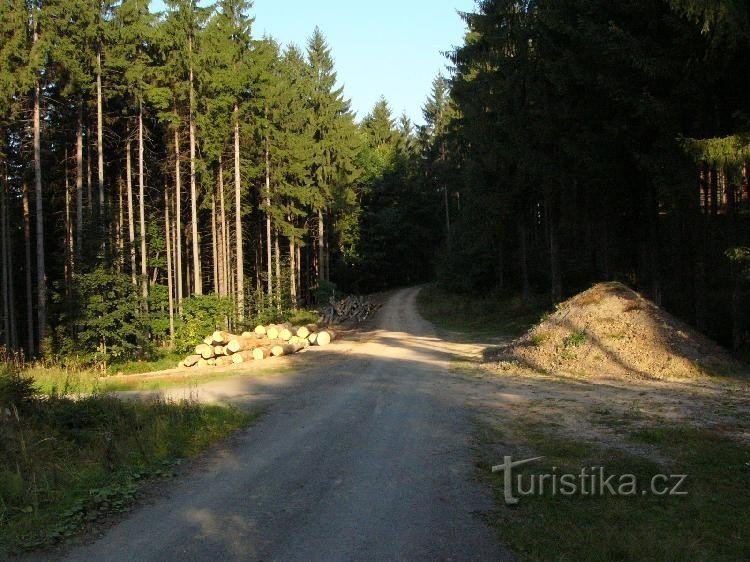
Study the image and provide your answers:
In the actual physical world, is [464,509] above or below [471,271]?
below

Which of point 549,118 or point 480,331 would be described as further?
point 480,331

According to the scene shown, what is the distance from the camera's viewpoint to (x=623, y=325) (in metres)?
14.2

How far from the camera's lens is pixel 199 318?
26.4 m

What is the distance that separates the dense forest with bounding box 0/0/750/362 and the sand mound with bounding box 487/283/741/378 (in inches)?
88.0

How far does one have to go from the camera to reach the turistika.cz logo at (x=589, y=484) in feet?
18.4

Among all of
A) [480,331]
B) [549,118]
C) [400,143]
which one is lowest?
[480,331]

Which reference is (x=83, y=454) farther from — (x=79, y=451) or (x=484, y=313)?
(x=484, y=313)

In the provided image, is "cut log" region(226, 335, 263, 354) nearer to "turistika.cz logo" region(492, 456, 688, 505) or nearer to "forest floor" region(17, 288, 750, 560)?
"forest floor" region(17, 288, 750, 560)

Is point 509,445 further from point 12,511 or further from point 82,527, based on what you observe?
point 12,511

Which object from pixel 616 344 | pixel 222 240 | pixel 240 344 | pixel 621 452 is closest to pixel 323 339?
pixel 240 344

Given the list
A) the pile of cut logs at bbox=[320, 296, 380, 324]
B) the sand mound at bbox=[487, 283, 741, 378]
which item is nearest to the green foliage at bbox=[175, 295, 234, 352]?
the pile of cut logs at bbox=[320, 296, 380, 324]

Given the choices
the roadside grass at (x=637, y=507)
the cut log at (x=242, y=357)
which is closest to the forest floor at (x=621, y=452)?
the roadside grass at (x=637, y=507)

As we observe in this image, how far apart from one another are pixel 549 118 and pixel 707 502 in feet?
56.4

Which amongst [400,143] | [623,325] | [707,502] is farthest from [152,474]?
[400,143]
